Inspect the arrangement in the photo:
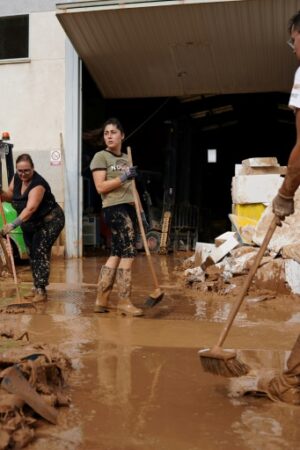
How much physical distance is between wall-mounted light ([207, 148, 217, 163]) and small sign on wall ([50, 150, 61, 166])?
1431 centimetres

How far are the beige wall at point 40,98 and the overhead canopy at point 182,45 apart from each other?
895 millimetres

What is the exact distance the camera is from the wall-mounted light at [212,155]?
26222 mm

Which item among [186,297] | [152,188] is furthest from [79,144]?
[186,297]

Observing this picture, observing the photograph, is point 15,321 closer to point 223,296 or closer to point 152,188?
point 223,296

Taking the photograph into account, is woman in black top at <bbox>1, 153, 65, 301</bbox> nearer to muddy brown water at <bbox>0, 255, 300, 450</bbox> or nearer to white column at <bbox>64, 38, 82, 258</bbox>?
muddy brown water at <bbox>0, 255, 300, 450</bbox>

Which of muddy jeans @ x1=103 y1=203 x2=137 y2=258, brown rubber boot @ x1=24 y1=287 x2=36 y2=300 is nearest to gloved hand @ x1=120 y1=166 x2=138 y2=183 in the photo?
muddy jeans @ x1=103 y1=203 x2=137 y2=258

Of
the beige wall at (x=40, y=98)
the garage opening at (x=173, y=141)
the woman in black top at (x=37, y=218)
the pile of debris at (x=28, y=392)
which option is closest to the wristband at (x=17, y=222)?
the woman in black top at (x=37, y=218)

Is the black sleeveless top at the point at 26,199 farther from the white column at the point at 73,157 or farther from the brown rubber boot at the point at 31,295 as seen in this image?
the white column at the point at 73,157

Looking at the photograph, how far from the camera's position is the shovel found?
2593 millimetres

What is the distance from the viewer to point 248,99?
724 inches

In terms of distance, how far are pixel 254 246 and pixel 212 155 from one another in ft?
63.9

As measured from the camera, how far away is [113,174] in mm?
5508

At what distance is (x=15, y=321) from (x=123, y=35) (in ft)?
26.8

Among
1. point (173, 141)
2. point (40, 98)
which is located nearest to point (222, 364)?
point (40, 98)
